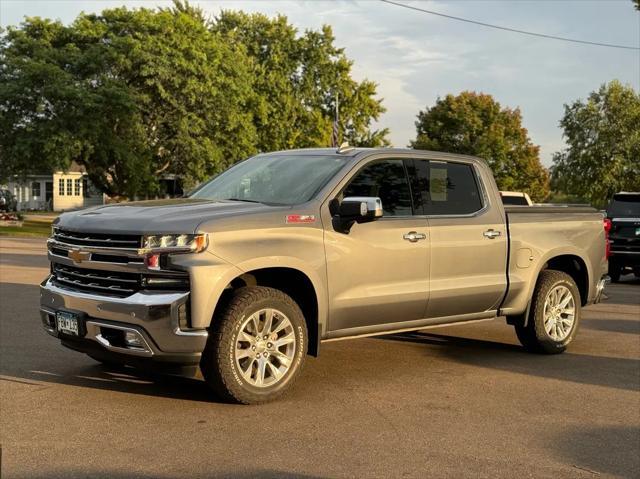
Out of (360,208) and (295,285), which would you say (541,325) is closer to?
(360,208)

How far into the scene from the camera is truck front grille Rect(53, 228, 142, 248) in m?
5.49

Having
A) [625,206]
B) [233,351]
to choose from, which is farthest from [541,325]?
[625,206]

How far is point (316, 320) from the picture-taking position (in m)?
6.16

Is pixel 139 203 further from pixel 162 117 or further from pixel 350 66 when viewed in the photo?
pixel 350 66

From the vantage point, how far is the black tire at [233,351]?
5.57 m

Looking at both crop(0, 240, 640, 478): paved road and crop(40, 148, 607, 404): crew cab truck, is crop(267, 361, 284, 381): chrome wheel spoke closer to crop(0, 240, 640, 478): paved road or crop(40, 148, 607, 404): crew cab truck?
crop(40, 148, 607, 404): crew cab truck

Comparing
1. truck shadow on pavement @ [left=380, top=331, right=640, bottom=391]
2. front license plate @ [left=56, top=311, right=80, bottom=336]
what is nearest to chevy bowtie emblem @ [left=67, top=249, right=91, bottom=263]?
front license plate @ [left=56, top=311, right=80, bottom=336]

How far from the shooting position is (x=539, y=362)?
7637mm

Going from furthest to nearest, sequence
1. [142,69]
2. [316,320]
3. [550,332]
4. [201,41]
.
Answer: [201,41] < [142,69] < [550,332] < [316,320]

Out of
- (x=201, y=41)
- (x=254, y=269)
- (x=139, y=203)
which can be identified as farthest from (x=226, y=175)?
(x=201, y=41)

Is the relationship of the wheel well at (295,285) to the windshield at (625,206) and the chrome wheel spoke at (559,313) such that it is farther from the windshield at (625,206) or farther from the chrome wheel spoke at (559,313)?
the windshield at (625,206)

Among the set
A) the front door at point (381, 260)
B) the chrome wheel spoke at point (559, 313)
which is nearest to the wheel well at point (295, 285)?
the front door at point (381, 260)

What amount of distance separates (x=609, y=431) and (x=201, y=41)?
1459 inches

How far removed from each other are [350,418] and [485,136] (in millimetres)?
60501
